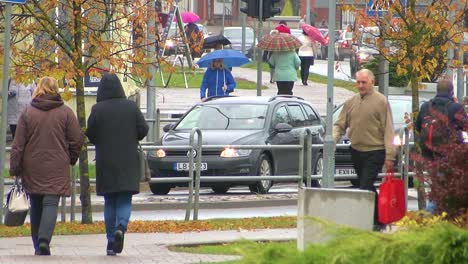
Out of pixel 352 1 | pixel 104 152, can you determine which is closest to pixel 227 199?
pixel 352 1

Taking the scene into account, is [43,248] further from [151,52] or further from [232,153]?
[232,153]

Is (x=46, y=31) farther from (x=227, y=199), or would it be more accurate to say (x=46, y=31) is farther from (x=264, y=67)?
(x=264, y=67)

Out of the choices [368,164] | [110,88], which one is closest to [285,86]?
[368,164]

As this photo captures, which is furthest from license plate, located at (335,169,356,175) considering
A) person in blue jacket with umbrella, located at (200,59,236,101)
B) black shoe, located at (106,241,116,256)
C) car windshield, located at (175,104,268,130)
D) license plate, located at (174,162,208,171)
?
black shoe, located at (106,241,116,256)

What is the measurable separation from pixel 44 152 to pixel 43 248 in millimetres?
879

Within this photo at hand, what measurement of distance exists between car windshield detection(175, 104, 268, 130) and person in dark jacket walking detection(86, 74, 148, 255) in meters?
8.63

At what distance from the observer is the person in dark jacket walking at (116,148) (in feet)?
40.7

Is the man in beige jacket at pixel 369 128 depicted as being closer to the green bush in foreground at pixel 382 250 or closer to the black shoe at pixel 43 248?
the black shoe at pixel 43 248

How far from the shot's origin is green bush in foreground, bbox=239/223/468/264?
553 cm

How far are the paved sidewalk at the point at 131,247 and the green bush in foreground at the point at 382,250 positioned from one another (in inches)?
213

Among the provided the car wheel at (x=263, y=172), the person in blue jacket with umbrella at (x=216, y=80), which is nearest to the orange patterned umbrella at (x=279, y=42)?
the person in blue jacket with umbrella at (x=216, y=80)

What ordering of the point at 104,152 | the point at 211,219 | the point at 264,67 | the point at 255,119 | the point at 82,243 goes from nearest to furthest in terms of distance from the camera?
the point at 104,152 < the point at 82,243 < the point at 211,219 < the point at 255,119 < the point at 264,67

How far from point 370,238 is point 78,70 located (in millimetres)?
9574

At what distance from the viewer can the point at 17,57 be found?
50.8 feet
